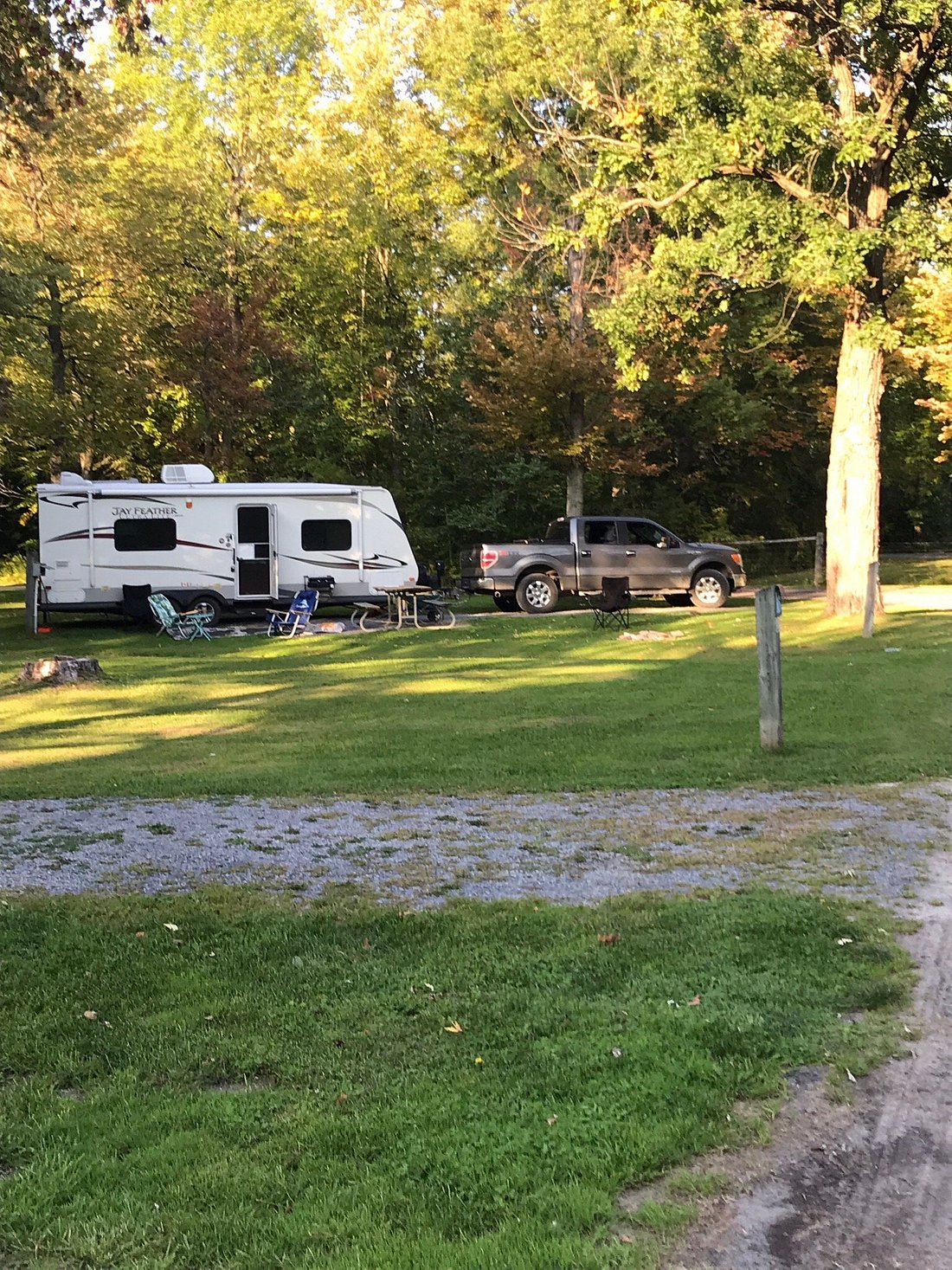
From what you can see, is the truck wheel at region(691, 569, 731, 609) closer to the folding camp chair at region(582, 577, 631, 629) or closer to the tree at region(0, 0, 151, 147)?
the folding camp chair at region(582, 577, 631, 629)

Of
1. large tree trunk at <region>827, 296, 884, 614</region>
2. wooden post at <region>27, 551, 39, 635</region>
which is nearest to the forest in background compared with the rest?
large tree trunk at <region>827, 296, 884, 614</region>

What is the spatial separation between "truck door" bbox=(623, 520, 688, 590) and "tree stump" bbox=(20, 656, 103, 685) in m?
11.5

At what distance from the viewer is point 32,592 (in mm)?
20016

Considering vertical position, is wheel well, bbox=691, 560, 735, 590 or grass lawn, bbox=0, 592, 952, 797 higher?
wheel well, bbox=691, 560, 735, 590

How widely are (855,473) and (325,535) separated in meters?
9.37

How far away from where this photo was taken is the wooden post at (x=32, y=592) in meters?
19.8

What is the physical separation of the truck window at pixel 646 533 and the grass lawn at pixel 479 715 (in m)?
5.09

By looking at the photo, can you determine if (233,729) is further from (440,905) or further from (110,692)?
(440,905)

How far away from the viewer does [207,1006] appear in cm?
391

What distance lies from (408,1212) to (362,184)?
33164 mm

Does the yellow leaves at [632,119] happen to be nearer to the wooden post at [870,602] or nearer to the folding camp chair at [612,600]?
the folding camp chair at [612,600]

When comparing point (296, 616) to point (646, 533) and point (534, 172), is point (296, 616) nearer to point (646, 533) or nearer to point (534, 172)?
point (646, 533)

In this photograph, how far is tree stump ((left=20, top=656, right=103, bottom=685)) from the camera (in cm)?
1341

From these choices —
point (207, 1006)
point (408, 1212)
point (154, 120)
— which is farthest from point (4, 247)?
point (408, 1212)
